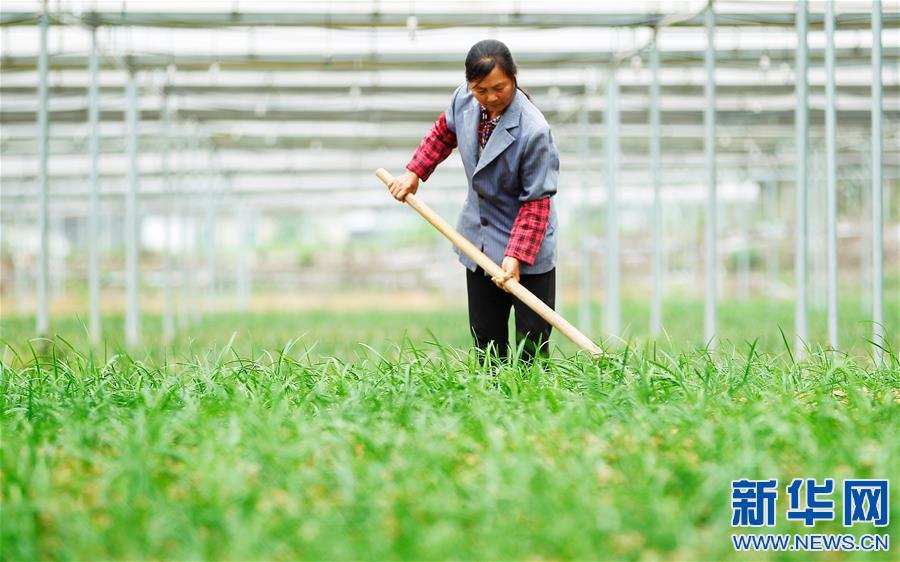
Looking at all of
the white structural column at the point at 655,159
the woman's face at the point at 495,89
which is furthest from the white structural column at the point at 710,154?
the woman's face at the point at 495,89

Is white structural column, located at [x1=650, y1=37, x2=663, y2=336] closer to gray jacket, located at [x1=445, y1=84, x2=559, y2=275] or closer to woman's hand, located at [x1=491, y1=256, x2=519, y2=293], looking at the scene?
gray jacket, located at [x1=445, y1=84, x2=559, y2=275]

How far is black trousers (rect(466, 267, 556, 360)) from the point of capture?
3951 millimetres

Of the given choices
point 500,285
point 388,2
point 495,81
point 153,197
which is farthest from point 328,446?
point 153,197

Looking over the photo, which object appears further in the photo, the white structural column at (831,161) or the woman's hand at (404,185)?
the white structural column at (831,161)

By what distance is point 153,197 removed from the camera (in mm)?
20969

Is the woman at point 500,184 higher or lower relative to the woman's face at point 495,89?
lower

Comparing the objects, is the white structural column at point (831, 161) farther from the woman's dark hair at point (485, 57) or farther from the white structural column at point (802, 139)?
the woman's dark hair at point (485, 57)

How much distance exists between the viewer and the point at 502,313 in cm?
407

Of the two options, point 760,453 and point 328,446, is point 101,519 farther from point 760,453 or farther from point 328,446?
point 760,453

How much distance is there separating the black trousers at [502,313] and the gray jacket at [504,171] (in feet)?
0.18

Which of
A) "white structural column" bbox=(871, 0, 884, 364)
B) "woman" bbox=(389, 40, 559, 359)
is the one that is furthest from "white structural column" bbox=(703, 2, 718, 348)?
"woman" bbox=(389, 40, 559, 359)

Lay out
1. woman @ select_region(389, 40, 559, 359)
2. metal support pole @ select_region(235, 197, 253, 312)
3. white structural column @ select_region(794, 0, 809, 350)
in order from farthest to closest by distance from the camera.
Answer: metal support pole @ select_region(235, 197, 253, 312)
white structural column @ select_region(794, 0, 809, 350)
woman @ select_region(389, 40, 559, 359)

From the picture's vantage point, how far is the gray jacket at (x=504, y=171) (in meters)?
3.81

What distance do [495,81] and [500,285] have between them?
29.6 inches
